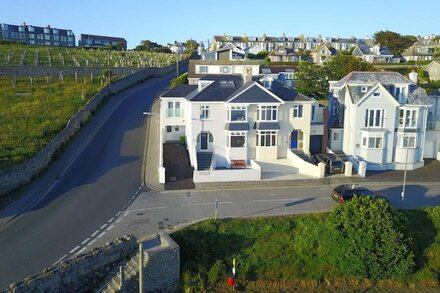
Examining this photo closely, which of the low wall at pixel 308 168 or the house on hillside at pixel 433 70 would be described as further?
the house on hillside at pixel 433 70

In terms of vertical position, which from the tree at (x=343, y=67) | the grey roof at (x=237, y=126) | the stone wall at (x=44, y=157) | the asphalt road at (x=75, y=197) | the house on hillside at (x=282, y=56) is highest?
the house on hillside at (x=282, y=56)

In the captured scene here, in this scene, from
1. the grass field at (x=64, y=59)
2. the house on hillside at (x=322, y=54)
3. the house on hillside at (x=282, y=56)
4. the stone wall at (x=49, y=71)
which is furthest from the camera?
the house on hillside at (x=322, y=54)

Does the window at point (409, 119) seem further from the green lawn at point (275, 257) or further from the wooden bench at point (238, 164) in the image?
the green lawn at point (275, 257)

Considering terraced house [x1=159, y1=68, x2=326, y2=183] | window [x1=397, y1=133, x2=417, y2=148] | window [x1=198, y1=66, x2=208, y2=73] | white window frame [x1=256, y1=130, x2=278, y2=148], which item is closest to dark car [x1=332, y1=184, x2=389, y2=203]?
terraced house [x1=159, y1=68, x2=326, y2=183]

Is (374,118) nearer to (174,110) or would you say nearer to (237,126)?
(237,126)

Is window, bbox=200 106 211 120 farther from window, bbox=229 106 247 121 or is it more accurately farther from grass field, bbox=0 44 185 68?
grass field, bbox=0 44 185 68

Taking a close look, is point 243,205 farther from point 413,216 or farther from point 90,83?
point 90,83

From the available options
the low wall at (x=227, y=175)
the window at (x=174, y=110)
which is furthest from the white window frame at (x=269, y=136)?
the window at (x=174, y=110)

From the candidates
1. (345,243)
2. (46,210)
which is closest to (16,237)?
(46,210)
